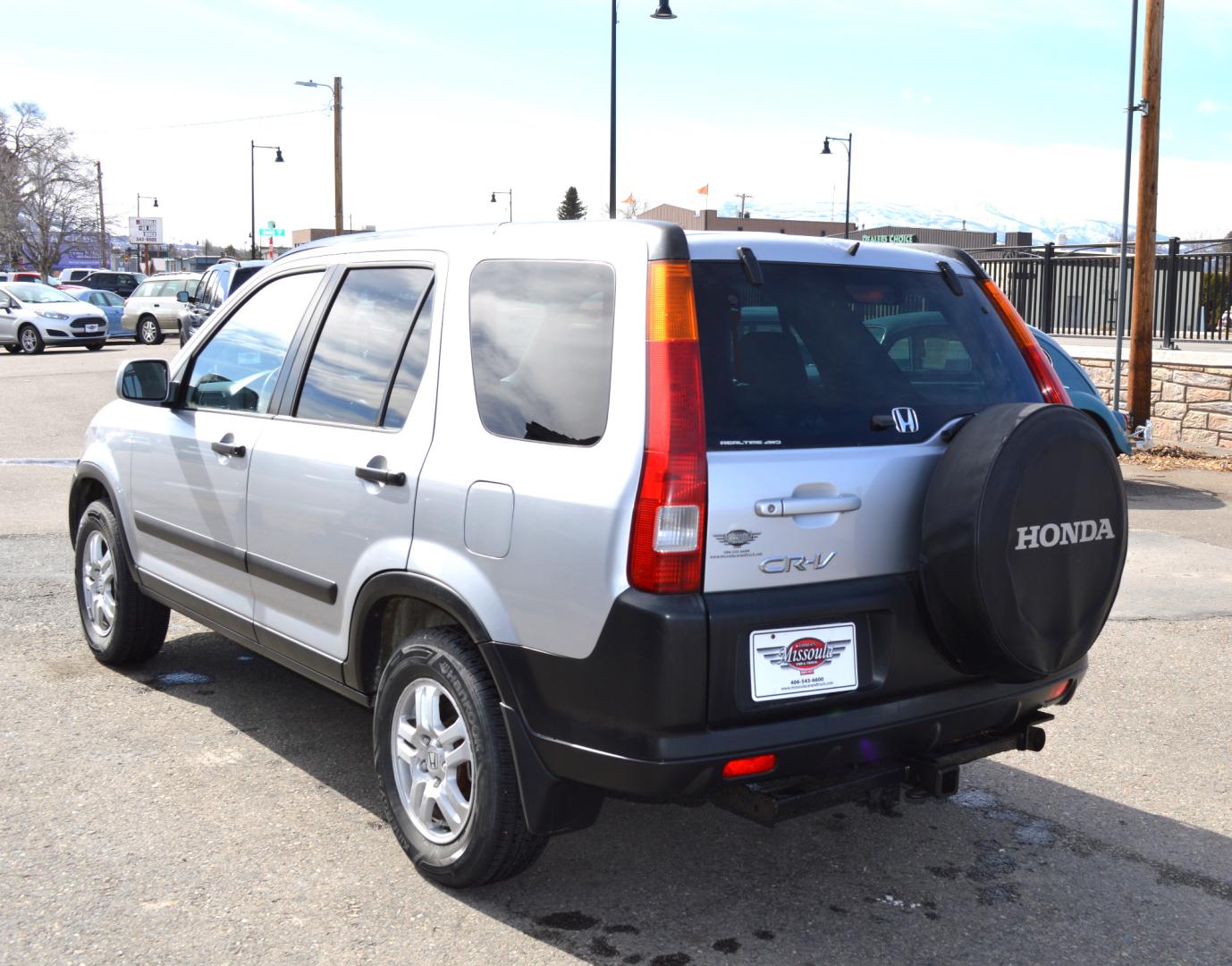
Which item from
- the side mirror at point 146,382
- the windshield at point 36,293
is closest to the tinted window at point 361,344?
the side mirror at point 146,382

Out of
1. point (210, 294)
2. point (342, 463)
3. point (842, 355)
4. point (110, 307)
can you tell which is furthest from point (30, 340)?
point (842, 355)

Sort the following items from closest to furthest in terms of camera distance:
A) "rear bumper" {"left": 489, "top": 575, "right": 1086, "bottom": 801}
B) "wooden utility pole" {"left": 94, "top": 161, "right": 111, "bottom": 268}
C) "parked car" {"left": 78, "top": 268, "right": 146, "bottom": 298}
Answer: "rear bumper" {"left": 489, "top": 575, "right": 1086, "bottom": 801}
"parked car" {"left": 78, "top": 268, "right": 146, "bottom": 298}
"wooden utility pole" {"left": 94, "top": 161, "right": 111, "bottom": 268}

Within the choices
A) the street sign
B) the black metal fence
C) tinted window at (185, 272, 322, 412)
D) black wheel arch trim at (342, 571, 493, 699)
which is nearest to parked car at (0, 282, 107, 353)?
the black metal fence

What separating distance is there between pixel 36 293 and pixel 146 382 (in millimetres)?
29766

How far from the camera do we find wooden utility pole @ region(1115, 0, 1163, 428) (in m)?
14.4

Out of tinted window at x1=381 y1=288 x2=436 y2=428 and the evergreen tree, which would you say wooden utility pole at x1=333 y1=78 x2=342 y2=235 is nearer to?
tinted window at x1=381 y1=288 x2=436 y2=428

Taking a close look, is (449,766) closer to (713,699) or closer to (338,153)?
(713,699)

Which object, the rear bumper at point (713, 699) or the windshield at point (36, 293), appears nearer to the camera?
the rear bumper at point (713, 699)

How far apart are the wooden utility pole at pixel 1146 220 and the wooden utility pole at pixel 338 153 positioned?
116 feet

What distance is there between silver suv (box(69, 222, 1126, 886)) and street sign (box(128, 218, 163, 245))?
107595mm

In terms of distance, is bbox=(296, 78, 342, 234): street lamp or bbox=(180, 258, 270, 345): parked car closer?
bbox=(180, 258, 270, 345): parked car

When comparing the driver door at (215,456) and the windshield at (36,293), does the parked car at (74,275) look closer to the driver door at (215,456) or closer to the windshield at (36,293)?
the windshield at (36,293)

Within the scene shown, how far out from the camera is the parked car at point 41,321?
30562mm

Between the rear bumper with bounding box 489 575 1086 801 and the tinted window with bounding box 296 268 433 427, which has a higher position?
the tinted window with bounding box 296 268 433 427
